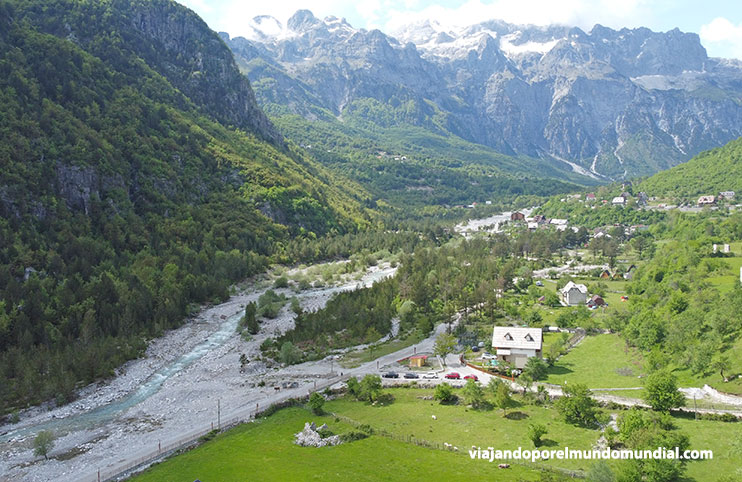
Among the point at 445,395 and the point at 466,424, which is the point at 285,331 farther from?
the point at 466,424

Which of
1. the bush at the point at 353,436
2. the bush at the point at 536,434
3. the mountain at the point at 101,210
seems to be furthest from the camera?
the mountain at the point at 101,210

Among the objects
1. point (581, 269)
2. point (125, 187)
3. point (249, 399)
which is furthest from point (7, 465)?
point (581, 269)

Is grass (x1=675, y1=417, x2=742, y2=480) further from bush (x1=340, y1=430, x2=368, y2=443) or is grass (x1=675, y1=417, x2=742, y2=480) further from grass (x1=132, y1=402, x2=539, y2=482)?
bush (x1=340, y1=430, x2=368, y2=443)

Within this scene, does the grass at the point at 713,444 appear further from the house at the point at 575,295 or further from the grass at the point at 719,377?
the house at the point at 575,295

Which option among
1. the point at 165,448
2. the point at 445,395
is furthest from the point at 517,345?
the point at 165,448

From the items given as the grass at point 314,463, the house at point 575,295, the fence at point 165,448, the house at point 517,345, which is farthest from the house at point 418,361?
the house at point 575,295

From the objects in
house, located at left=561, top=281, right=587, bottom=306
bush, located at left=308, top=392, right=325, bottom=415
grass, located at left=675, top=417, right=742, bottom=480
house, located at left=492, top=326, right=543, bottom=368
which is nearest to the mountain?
bush, located at left=308, top=392, right=325, bottom=415
